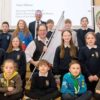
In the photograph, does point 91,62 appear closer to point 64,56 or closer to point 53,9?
point 64,56

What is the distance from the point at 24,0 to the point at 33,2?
0.20 metres

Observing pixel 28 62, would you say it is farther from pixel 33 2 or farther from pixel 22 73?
pixel 33 2

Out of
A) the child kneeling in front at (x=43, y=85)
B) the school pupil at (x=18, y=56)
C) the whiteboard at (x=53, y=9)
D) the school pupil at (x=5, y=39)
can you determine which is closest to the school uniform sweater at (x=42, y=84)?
the child kneeling in front at (x=43, y=85)

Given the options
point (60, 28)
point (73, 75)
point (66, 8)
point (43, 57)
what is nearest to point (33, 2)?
point (66, 8)

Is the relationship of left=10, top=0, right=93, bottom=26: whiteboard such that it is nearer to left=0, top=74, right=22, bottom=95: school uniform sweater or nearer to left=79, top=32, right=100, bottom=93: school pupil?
left=79, top=32, right=100, bottom=93: school pupil

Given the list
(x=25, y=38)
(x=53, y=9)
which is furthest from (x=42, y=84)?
(x=53, y=9)

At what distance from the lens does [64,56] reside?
16.3 ft

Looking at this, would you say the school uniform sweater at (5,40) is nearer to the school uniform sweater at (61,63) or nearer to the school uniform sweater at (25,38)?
the school uniform sweater at (25,38)

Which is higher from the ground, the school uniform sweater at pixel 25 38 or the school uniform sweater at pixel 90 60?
the school uniform sweater at pixel 25 38

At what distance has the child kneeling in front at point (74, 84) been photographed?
4.51 meters

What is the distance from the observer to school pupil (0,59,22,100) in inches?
178

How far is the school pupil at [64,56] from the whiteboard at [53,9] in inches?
88.6

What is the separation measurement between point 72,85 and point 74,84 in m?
0.03

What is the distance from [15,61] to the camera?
5.09 meters
